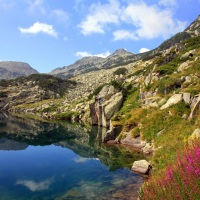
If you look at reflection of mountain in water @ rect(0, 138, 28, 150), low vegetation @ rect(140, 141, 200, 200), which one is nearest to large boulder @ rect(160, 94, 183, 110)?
reflection of mountain in water @ rect(0, 138, 28, 150)

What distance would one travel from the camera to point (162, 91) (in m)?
51.2

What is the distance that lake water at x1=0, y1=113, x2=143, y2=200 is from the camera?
77.7 feet

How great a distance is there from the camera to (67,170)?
3238 centimetres

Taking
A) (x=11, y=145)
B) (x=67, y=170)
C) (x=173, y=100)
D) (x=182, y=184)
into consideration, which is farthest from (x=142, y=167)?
(x=11, y=145)

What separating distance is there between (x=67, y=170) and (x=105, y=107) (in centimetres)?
3351

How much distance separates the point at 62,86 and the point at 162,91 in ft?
483

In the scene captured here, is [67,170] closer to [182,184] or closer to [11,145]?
[182,184]

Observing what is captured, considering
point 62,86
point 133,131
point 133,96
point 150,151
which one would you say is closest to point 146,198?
point 150,151

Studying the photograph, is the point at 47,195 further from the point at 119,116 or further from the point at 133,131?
the point at 119,116

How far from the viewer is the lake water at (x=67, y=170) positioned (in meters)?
23.7

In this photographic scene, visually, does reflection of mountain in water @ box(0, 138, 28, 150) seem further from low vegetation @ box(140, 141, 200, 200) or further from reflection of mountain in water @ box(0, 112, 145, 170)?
low vegetation @ box(140, 141, 200, 200)

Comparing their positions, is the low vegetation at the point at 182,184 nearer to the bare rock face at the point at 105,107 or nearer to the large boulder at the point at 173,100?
the large boulder at the point at 173,100

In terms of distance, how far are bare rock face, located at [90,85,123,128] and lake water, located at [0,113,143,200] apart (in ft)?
33.5

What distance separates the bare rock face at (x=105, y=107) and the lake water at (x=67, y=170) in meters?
10.2
